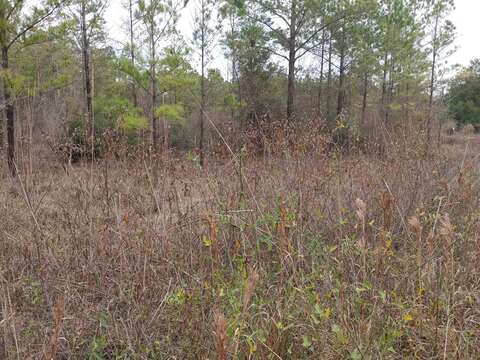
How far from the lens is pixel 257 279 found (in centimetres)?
90

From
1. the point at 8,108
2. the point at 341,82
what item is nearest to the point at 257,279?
the point at 8,108

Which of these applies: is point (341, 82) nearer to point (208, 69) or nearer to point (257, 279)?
point (208, 69)

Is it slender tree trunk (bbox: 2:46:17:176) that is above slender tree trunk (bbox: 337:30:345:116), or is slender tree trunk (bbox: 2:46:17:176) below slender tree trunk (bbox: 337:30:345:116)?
below

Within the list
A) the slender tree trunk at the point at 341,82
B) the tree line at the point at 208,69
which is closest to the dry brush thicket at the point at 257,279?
the tree line at the point at 208,69

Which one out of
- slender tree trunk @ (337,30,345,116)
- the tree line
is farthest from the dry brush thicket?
slender tree trunk @ (337,30,345,116)

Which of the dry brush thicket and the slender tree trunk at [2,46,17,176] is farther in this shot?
the slender tree trunk at [2,46,17,176]

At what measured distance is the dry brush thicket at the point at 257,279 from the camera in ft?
4.84

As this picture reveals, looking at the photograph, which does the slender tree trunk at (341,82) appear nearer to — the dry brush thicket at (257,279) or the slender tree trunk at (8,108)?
the slender tree trunk at (8,108)

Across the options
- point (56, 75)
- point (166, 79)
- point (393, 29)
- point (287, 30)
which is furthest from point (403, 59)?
point (56, 75)

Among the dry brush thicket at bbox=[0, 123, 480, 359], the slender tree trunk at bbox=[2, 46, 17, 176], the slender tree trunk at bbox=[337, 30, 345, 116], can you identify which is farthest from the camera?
the slender tree trunk at bbox=[337, 30, 345, 116]

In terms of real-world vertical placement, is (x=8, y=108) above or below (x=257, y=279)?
above

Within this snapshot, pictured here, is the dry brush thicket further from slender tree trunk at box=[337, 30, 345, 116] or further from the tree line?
slender tree trunk at box=[337, 30, 345, 116]

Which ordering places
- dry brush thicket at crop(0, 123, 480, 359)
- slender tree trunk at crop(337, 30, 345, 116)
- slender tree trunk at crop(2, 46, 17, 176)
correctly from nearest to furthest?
dry brush thicket at crop(0, 123, 480, 359) → slender tree trunk at crop(2, 46, 17, 176) → slender tree trunk at crop(337, 30, 345, 116)

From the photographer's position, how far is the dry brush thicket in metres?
1.48
